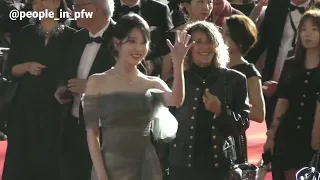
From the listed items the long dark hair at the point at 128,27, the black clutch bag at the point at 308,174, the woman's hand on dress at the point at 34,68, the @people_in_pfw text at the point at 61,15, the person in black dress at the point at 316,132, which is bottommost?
the black clutch bag at the point at 308,174

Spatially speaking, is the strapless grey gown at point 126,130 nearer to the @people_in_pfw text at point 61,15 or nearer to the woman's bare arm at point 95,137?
the woman's bare arm at point 95,137

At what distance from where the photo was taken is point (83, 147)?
4.17 meters

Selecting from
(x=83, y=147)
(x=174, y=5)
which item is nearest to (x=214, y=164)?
(x=83, y=147)

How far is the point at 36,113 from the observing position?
446cm

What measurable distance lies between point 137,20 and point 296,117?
1.20 metres

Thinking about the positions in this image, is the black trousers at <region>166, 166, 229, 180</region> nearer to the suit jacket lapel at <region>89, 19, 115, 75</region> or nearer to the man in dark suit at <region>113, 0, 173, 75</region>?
the suit jacket lapel at <region>89, 19, 115, 75</region>

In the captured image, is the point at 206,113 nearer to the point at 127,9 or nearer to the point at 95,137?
the point at 95,137

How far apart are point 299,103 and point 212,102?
845 mm

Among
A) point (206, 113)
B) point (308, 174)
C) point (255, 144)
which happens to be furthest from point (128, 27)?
point (255, 144)

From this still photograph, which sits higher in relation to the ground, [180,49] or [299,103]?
[180,49]

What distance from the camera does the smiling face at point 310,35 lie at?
12.8ft

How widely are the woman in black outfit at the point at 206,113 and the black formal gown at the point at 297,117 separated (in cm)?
61

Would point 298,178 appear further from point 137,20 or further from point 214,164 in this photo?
point 137,20

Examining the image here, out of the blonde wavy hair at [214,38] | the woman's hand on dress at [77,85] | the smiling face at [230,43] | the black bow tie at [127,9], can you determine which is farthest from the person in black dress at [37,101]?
the blonde wavy hair at [214,38]
